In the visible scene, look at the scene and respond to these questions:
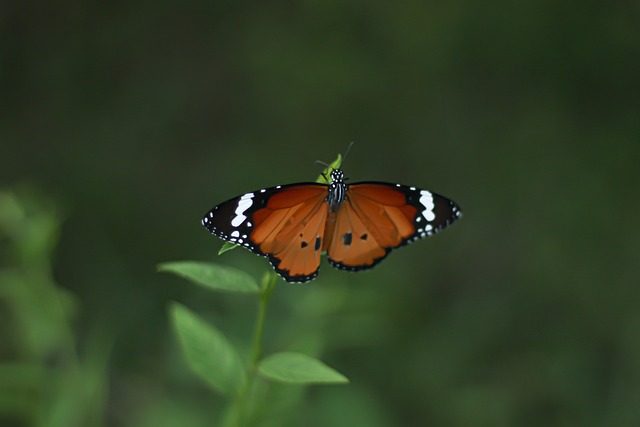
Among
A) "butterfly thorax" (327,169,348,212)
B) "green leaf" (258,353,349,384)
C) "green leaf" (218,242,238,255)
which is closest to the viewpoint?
"green leaf" (218,242,238,255)

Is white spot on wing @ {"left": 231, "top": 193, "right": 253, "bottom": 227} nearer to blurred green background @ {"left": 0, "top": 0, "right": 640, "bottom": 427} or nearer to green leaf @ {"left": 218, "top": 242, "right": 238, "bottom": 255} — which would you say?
green leaf @ {"left": 218, "top": 242, "right": 238, "bottom": 255}

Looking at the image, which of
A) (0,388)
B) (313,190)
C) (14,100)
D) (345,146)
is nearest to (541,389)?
(345,146)

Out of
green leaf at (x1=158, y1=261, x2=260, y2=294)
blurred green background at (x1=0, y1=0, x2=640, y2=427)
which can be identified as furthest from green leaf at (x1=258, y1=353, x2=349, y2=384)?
blurred green background at (x1=0, y1=0, x2=640, y2=427)

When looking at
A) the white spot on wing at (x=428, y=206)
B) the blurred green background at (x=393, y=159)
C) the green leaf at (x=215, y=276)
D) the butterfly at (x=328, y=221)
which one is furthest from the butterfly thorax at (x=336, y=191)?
the blurred green background at (x=393, y=159)

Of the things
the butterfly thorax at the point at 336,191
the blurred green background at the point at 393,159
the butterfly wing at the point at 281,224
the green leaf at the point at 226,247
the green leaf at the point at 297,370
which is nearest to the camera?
the green leaf at the point at 226,247

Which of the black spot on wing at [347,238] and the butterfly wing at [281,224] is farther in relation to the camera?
the black spot on wing at [347,238]

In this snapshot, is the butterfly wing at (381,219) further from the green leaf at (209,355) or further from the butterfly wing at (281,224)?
the green leaf at (209,355)

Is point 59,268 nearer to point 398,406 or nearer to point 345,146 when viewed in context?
point 345,146

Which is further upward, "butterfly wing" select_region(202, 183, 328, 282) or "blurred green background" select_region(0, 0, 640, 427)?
"blurred green background" select_region(0, 0, 640, 427)
